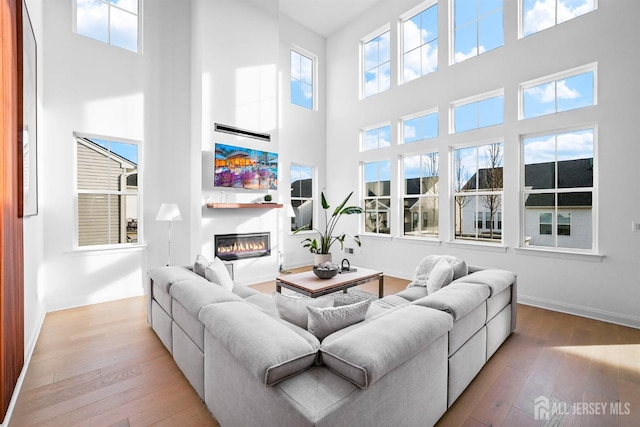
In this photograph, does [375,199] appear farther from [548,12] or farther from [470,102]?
[548,12]

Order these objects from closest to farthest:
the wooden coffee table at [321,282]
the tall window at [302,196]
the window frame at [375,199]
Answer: the wooden coffee table at [321,282] < the window frame at [375,199] < the tall window at [302,196]

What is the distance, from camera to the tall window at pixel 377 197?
6.13 m

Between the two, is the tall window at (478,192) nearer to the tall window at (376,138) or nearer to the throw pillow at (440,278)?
the tall window at (376,138)

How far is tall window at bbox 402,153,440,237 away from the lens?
5387 millimetres

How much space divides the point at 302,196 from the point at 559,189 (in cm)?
462

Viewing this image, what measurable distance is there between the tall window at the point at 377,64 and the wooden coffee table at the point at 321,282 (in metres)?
4.02

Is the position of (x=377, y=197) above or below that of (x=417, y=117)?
below

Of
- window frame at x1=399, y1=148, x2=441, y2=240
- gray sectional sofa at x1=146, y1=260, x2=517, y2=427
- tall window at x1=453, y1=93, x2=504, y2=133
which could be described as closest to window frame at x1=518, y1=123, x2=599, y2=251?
tall window at x1=453, y1=93, x2=504, y2=133

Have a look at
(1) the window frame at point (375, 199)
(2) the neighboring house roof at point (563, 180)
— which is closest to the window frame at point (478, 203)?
(2) the neighboring house roof at point (563, 180)

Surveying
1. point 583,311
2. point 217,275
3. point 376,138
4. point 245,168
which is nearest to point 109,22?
point 245,168

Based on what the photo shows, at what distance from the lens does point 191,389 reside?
7.34ft

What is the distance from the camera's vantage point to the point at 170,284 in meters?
2.65

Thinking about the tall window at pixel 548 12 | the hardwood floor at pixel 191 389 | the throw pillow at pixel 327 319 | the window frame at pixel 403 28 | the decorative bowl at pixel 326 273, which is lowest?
the hardwood floor at pixel 191 389

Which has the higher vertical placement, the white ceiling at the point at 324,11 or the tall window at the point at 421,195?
the white ceiling at the point at 324,11
